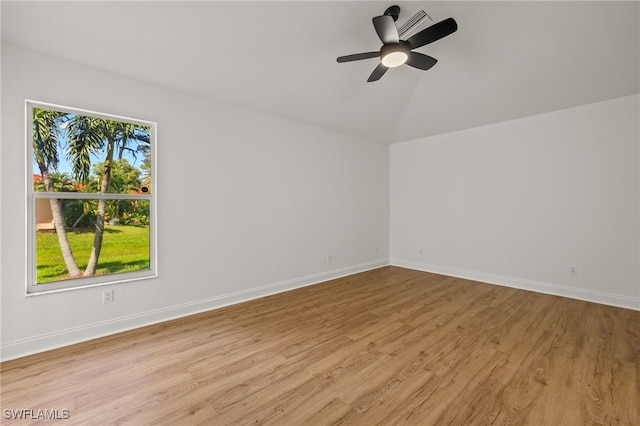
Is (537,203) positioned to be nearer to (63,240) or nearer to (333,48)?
(333,48)

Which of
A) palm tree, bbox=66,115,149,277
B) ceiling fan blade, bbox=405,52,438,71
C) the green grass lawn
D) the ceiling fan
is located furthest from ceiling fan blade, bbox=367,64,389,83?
the green grass lawn

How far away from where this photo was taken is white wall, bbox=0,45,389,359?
90.7 inches

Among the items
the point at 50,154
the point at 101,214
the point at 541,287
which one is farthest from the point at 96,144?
the point at 541,287

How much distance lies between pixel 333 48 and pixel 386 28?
0.64 metres

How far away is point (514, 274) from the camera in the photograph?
4.28 metres

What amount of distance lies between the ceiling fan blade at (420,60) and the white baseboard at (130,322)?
3.22 meters

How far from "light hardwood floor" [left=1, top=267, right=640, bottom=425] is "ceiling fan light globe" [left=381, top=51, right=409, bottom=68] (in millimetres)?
2484

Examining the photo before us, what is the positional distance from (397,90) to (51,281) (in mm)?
4140

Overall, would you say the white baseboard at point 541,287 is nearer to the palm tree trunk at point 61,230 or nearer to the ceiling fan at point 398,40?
the ceiling fan at point 398,40

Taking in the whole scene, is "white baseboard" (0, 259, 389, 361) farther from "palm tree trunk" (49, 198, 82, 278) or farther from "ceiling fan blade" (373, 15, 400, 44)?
"ceiling fan blade" (373, 15, 400, 44)

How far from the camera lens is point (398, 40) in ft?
6.78

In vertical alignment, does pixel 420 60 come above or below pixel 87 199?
above

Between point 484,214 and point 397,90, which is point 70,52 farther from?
point 484,214

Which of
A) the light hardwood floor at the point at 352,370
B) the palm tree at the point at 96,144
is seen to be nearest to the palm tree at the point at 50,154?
the palm tree at the point at 96,144
